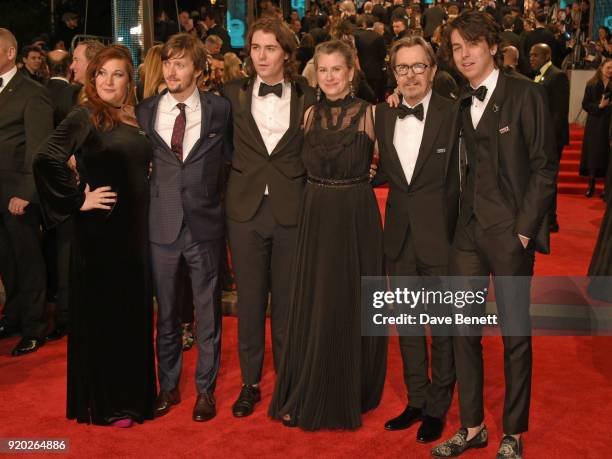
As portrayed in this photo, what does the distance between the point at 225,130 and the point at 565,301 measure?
10.3ft

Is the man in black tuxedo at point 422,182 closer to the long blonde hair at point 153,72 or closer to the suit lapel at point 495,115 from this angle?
the suit lapel at point 495,115

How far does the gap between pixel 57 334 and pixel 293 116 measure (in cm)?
252

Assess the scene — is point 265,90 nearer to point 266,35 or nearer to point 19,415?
point 266,35

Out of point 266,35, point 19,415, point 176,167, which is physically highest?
point 266,35

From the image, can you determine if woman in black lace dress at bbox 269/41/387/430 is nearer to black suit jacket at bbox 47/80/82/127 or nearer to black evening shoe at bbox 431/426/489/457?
black evening shoe at bbox 431/426/489/457

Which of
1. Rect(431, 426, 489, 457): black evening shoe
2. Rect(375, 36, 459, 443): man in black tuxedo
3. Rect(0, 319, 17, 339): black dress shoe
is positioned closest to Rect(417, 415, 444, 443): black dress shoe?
Rect(375, 36, 459, 443): man in black tuxedo

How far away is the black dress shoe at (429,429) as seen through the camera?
4.15 metres

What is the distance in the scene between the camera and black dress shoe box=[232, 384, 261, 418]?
4.48m

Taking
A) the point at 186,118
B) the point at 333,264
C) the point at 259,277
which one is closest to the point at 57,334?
the point at 259,277

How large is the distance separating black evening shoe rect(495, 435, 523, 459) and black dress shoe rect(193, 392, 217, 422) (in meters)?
1.48

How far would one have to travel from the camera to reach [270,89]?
14.2 feet

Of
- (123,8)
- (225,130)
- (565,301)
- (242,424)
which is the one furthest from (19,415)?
(123,8)

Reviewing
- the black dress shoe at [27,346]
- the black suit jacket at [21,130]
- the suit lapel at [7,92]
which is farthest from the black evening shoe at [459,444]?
the suit lapel at [7,92]

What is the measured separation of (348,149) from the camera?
4.15 metres
